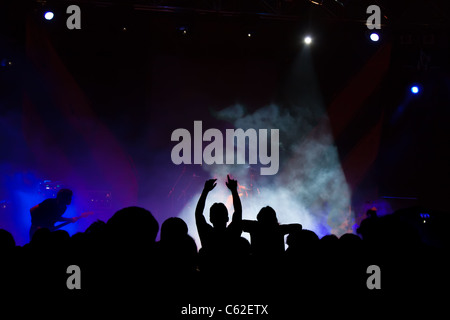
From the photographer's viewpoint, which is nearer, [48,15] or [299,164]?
[48,15]

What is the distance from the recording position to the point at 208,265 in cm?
178

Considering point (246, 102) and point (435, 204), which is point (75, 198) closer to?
point (246, 102)

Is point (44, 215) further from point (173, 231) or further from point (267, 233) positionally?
point (267, 233)

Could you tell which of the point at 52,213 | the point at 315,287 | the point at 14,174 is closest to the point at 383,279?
the point at 315,287

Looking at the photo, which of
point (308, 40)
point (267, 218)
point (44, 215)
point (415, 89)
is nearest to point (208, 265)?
point (267, 218)

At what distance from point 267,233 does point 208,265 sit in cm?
43

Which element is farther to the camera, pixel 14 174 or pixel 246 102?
pixel 246 102

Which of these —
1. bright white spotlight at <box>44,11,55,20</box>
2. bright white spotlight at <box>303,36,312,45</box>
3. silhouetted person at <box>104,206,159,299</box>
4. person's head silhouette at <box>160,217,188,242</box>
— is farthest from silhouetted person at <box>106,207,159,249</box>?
bright white spotlight at <box>303,36,312,45</box>

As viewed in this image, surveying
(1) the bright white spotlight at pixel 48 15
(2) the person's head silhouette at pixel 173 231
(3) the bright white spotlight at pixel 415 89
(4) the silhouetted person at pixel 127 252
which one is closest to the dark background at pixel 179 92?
(3) the bright white spotlight at pixel 415 89

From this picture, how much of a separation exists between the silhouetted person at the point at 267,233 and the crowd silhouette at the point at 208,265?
1 centimetres

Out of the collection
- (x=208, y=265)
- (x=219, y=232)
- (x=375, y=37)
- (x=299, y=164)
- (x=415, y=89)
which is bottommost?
(x=208, y=265)

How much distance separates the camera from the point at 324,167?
7.55m

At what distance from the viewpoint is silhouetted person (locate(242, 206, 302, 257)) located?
195cm

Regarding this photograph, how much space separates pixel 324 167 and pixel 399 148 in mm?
1501
